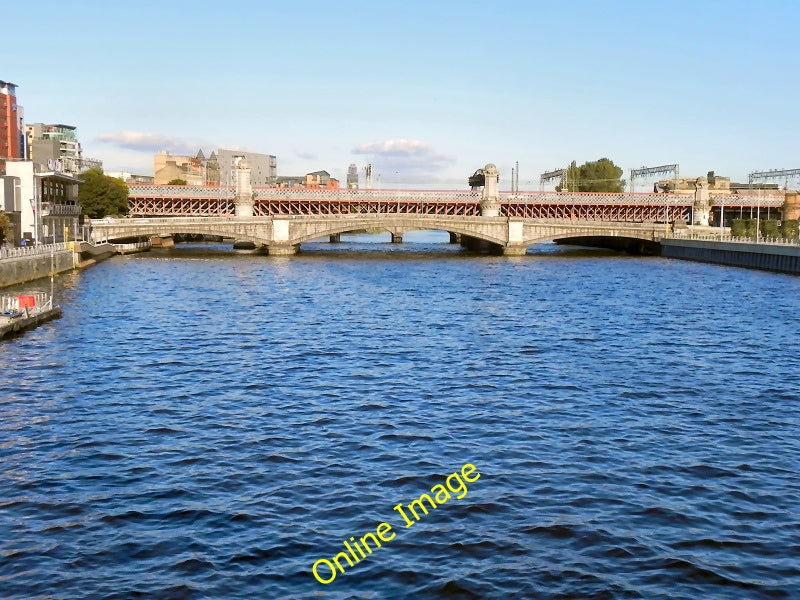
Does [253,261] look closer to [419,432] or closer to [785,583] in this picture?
[419,432]

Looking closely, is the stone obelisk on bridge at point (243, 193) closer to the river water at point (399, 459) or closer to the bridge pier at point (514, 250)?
the bridge pier at point (514, 250)

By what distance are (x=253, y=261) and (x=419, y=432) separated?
82.3 metres

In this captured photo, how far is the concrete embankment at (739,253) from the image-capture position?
298 ft

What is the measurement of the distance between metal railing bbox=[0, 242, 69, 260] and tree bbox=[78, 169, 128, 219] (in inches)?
1812

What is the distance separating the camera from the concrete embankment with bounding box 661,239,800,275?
298ft

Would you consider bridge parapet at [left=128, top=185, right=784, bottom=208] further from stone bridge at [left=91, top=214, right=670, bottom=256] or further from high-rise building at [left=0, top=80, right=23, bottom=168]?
high-rise building at [left=0, top=80, right=23, bottom=168]

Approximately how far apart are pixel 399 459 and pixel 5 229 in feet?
206

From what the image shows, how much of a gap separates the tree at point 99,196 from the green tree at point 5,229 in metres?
46.6

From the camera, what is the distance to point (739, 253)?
4070 inches

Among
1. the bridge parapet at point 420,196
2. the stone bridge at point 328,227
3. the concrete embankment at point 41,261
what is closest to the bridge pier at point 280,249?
the stone bridge at point 328,227

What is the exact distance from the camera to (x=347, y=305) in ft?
194

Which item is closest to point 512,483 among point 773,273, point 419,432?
point 419,432

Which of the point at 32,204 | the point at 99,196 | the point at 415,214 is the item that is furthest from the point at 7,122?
the point at 32,204

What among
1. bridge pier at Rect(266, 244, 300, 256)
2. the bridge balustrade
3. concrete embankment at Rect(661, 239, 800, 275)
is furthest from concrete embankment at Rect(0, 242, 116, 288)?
concrete embankment at Rect(661, 239, 800, 275)
